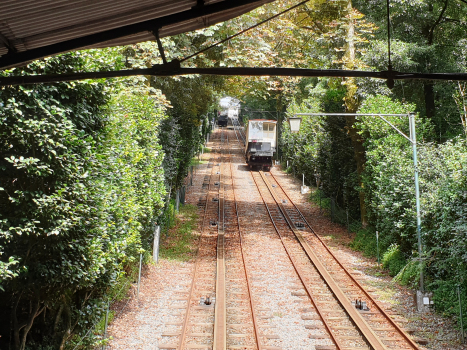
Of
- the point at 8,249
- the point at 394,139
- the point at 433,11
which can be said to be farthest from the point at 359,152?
the point at 8,249

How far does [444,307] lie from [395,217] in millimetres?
4349

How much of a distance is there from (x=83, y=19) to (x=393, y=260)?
596 inches

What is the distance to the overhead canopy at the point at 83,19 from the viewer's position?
4.11 m

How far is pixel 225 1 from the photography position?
13.5 ft

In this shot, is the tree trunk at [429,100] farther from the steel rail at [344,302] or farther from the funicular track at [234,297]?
the funicular track at [234,297]

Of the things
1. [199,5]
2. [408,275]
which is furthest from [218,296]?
[199,5]

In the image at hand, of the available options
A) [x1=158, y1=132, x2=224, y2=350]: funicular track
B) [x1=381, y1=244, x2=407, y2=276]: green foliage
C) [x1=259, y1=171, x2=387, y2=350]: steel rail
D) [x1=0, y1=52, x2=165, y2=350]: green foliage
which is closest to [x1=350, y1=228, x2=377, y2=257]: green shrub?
[x1=381, y1=244, x2=407, y2=276]: green foliage

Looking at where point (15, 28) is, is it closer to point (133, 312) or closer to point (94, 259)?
point (94, 259)

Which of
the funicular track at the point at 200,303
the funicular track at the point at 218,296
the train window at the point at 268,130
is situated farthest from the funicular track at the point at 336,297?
the train window at the point at 268,130

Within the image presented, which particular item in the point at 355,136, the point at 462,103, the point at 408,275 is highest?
the point at 462,103

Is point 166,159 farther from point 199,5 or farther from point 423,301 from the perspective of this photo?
point 199,5

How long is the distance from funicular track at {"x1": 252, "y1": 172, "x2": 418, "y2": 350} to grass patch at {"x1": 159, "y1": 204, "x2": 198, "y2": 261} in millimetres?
4225

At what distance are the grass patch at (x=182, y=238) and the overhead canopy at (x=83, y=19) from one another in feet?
48.2

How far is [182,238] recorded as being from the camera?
21484 millimetres
